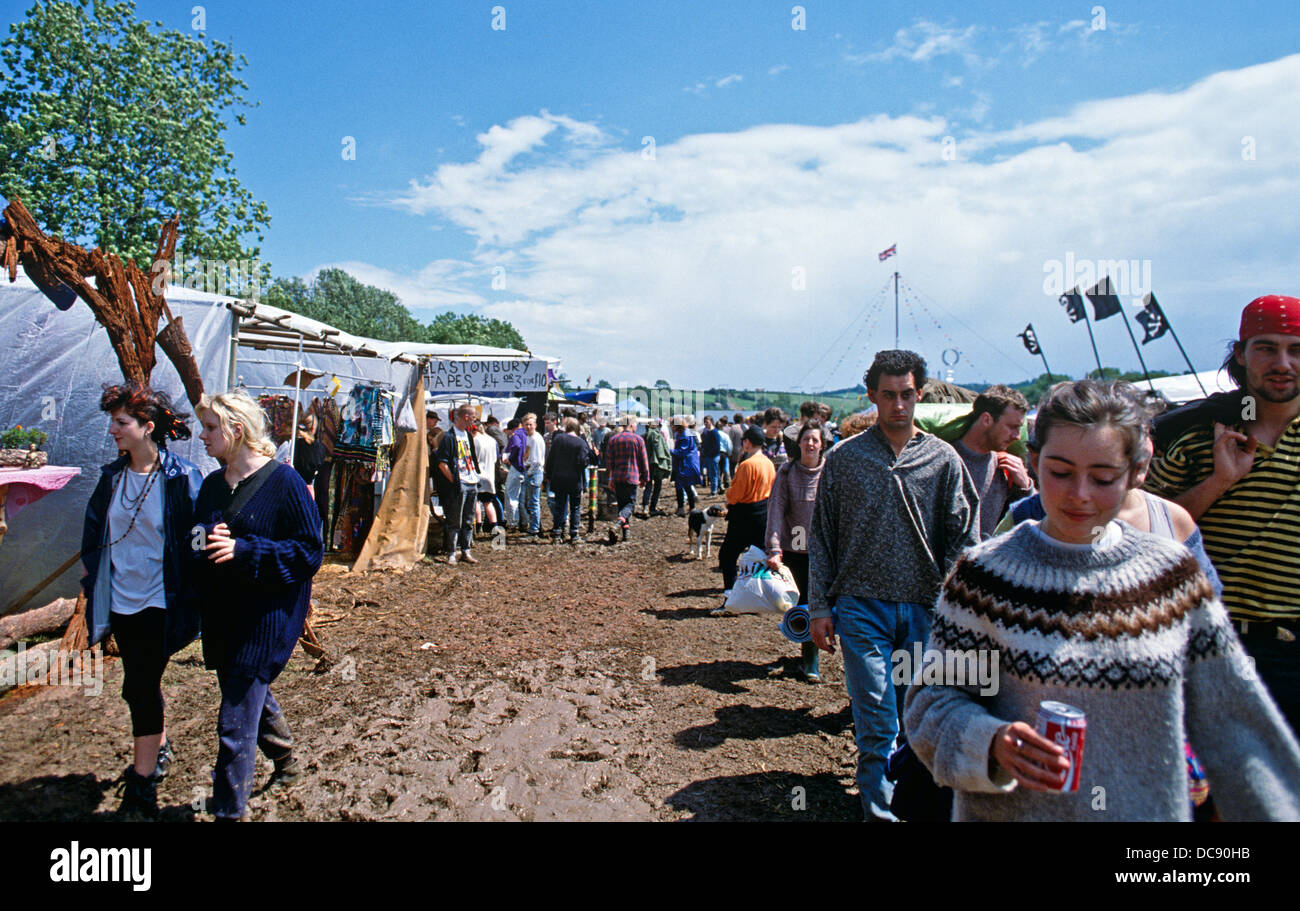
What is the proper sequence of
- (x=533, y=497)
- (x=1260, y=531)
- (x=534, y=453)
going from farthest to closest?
(x=533, y=497) < (x=534, y=453) < (x=1260, y=531)

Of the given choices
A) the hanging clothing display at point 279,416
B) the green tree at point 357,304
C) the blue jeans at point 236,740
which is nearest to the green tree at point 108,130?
the hanging clothing display at point 279,416

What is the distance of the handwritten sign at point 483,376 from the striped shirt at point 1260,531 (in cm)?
918

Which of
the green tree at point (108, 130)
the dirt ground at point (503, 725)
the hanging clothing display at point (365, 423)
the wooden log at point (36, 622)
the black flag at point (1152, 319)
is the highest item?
the green tree at point (108, 130)

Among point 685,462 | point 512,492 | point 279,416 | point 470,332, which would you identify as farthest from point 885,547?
A: point 470,332

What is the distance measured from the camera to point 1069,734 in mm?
1458

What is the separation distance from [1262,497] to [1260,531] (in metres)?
0.12

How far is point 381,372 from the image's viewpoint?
18.9 meters

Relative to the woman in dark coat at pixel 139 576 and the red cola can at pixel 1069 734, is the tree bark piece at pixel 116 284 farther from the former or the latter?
the red cola can at pixel 1069 734

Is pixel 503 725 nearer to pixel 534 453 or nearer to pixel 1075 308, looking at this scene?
pixel 534 453

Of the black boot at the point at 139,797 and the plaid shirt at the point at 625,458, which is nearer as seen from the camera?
the black boot at the point at 139,797

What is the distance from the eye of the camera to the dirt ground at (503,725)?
3.86m

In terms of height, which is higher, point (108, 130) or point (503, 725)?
→ point (108, 130)

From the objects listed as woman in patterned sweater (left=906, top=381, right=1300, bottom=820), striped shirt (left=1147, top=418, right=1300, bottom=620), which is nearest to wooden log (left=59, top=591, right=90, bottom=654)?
woman in patterned sweater (left=906, top=381, right=1300, bottom=820)

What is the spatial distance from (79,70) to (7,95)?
168 cm
